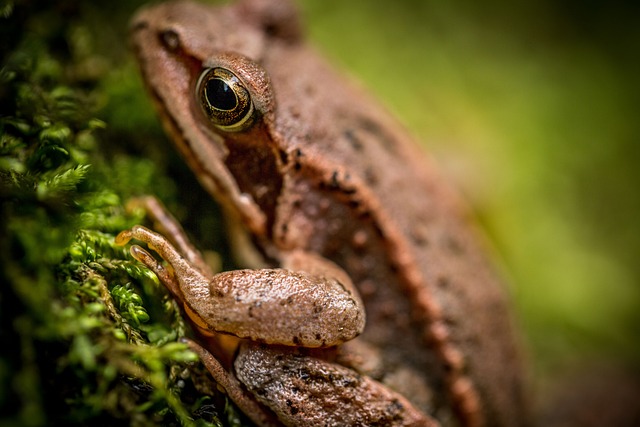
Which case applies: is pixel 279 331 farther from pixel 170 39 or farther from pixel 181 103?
pixel 170 39

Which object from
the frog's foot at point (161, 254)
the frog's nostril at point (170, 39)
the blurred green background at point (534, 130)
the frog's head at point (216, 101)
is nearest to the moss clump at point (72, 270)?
the frog's foot at point (161, 254)

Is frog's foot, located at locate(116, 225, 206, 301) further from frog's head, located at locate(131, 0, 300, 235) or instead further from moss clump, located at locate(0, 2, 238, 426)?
frog's head, located at locate(131, 0, 300, 235)

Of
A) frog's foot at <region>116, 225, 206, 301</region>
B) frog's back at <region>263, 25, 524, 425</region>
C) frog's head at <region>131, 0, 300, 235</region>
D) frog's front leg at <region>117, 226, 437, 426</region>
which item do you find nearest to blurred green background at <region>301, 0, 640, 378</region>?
frog's back at <region>263, 25, 524, 425</region>

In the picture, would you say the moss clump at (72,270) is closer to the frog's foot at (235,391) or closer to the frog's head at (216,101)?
the frog's foot at (235,391)

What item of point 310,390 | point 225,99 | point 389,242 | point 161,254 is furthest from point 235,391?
point 225,99

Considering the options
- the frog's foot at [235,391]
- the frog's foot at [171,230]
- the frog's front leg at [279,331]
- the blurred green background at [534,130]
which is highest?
the blurred green background at [534,130]

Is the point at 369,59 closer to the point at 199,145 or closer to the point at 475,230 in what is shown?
the point at 475,230
